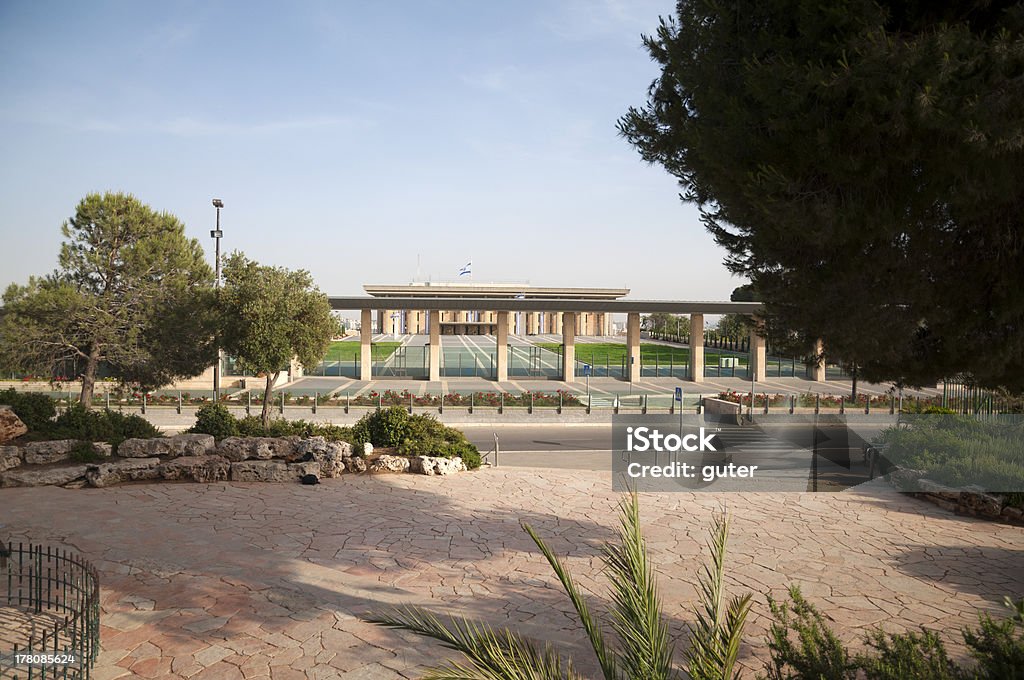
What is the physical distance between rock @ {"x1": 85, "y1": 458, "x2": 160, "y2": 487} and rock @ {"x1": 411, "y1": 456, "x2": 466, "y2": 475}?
17.4 feet

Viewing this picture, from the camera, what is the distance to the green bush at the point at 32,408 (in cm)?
1416

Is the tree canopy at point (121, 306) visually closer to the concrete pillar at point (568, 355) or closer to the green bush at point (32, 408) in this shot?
the green bush at point (32, 408)

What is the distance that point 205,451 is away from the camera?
14.2 m

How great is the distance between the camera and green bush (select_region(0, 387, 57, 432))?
14.2 m

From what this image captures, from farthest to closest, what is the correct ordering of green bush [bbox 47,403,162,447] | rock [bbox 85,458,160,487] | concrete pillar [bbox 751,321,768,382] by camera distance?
concrete pillar [bbox 751,321,768,382] → green bush [bbox 47,403,162,447] → rock [bbox 85,458,160,487]

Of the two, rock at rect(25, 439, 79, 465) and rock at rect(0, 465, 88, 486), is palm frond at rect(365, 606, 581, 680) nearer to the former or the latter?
rock at rect(0, 465, 88, 486)

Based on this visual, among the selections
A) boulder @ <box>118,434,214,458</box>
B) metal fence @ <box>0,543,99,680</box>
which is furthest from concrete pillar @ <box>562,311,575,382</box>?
metal fence @ <box>0,543,99,680</box>

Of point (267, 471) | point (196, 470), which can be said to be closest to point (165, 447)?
point (196, 470)

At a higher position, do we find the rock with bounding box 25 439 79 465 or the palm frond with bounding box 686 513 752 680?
the palm frond with bounding box 686 513 752 680

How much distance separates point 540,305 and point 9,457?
26324 millimetres

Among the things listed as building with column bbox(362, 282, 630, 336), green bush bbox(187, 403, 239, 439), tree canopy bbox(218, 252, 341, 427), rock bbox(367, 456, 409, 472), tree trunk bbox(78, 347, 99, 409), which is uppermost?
building with column bbox(362, 282, 630, 336)

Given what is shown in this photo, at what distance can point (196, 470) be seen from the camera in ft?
42.3

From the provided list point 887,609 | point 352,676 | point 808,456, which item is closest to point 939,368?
point 887,609

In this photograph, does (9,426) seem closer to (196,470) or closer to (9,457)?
(9,457)
